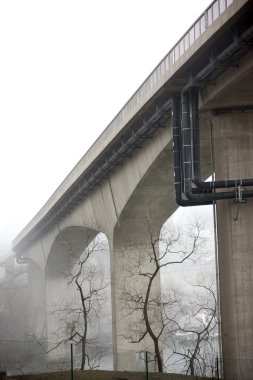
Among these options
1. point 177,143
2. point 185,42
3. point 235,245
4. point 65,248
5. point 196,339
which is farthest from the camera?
point 65,248

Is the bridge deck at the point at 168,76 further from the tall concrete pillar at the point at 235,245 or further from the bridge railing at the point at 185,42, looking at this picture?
the tall concrete pillar at the point at 235,245

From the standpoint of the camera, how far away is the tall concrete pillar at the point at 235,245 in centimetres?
2036

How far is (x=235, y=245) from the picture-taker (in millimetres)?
20734

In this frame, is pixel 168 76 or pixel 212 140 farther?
pixel 212 140

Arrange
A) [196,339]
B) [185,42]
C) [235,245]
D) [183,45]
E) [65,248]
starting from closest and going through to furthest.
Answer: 1. [185,42]
2. [183,45]
3. [235,245]
4. [196,339]
5. [65,248]

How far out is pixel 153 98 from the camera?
2308 centimetres

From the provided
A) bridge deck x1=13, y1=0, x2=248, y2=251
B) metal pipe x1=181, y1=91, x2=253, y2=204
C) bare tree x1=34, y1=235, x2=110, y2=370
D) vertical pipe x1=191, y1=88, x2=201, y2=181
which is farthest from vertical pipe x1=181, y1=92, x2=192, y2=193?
bare tree x1=34, y1=235, x2=110, y2=370

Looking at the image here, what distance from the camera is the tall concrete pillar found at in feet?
66.8

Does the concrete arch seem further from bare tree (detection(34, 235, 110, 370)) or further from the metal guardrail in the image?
the metal guardrail

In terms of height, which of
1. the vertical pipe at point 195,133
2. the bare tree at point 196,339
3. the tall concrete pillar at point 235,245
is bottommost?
the bare tree at point 196,339

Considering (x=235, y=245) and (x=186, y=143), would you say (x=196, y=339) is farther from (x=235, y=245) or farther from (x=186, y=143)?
(x=186, y=143)

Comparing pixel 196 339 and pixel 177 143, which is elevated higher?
pixel 177 143

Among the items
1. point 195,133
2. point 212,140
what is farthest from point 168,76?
point 212,140

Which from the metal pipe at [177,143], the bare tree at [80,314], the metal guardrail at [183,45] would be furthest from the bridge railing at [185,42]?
the bare tree at [80,314]
